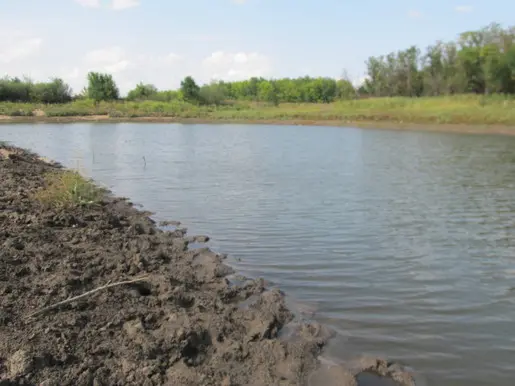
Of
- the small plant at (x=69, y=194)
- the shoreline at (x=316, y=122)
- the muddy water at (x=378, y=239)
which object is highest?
the shoreline at (x=316, y=122)

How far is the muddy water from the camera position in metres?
5.22

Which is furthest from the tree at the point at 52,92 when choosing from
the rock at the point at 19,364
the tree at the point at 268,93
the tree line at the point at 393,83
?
the rock at the point at 19,364

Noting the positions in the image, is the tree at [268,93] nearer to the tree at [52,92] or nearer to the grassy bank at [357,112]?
the grassy bank at [357,112]

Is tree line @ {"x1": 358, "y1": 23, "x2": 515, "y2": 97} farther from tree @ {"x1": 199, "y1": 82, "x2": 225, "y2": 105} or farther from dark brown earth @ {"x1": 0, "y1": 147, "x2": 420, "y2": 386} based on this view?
dark brown earth @ {"x1": 0, "y1": 147, "x2": 420, "y2": 386}

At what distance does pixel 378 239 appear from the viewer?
9.13 metres

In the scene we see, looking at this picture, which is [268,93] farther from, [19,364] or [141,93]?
[19,364]

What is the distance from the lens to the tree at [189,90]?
9338 cm

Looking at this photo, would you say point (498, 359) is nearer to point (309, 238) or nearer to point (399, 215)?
point (309, 238)

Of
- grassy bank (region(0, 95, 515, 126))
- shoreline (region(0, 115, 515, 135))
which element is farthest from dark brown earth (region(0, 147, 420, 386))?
grassy bank (region(0, 95, 515, 126))

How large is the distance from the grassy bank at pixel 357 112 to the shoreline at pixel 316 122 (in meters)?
0.72

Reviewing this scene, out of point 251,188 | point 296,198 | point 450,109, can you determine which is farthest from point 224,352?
point 450,109

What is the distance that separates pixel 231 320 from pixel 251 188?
10055 mm

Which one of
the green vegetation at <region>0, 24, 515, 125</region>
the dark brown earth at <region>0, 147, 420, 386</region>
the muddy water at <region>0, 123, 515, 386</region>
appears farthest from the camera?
the green vegetation at <region>0, 24, 515, 125</region>

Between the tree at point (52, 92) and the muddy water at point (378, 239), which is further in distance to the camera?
the tree at point (52, 92)
